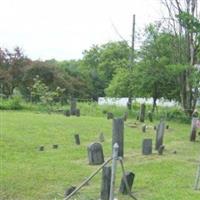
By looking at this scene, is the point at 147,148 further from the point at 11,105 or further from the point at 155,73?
the point at 11,105

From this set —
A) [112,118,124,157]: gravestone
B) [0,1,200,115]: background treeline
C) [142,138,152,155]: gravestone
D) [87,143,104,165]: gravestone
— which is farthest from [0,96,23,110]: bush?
[87,143,104,165]: gravestone

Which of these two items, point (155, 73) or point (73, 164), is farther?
point (155, 73)

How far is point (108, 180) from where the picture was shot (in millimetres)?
8320

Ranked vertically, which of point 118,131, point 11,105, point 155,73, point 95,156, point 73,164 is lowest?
point 73,164

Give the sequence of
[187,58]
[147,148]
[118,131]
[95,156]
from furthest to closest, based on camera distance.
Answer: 1. [187,58]
2. [147,148]
3. [118,131]
4. [95,156]

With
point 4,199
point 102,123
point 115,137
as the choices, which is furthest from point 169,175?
point 102,123

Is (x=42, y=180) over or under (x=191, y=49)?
under

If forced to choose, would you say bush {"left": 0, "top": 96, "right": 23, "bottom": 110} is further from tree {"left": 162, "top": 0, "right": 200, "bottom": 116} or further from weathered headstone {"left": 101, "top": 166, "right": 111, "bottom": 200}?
weathered headstone {"left": 101, "top": 166, "right": 111, "bottom": 200}

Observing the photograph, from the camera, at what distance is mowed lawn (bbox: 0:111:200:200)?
9.27 m

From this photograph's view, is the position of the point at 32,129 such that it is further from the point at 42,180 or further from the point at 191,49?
the point at 191,49

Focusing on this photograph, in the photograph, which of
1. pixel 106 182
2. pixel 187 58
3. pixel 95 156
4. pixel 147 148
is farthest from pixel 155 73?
pixel 106 182

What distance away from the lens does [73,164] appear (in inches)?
484

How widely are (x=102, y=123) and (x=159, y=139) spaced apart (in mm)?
7542

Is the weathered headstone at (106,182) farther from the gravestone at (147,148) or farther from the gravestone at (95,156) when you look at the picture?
the gravestone at (147,148)
